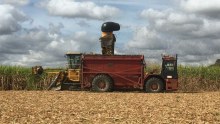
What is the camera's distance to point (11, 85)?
37062mm

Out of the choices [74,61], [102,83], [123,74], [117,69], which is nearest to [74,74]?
[74,61]

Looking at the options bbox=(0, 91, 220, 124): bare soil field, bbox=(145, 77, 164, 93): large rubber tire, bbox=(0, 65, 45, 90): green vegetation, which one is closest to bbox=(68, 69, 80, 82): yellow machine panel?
bbox=(145, 77, 164, 93): large rubber tire

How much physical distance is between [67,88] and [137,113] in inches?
577

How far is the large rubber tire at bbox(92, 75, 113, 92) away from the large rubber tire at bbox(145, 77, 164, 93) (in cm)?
234

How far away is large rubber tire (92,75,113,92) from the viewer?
28.9 meters

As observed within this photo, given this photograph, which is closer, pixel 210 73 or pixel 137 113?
pixel 137 113

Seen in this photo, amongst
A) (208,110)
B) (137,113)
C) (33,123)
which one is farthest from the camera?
(208,110)

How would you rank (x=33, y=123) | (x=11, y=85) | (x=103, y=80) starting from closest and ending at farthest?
(x=33, y=123) < (x=103, y=80) < (x=11, y=85)

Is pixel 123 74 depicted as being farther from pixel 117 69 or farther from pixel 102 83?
pixel 102 83

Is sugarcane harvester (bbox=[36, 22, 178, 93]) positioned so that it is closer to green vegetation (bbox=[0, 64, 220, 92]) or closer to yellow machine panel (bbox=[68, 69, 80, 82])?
yellow machine panel (bbox=[68, 69, 80, 82])

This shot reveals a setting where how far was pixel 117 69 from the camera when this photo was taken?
2919 centimetres

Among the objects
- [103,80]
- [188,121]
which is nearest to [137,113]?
[188,121]

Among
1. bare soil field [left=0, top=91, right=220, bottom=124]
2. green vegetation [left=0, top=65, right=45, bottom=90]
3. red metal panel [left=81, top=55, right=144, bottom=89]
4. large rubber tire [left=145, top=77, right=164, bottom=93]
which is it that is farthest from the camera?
green vegetation [left=0, top=65, right=45, bottom=90]

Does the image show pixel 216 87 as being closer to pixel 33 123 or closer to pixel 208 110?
pixel 208 110
